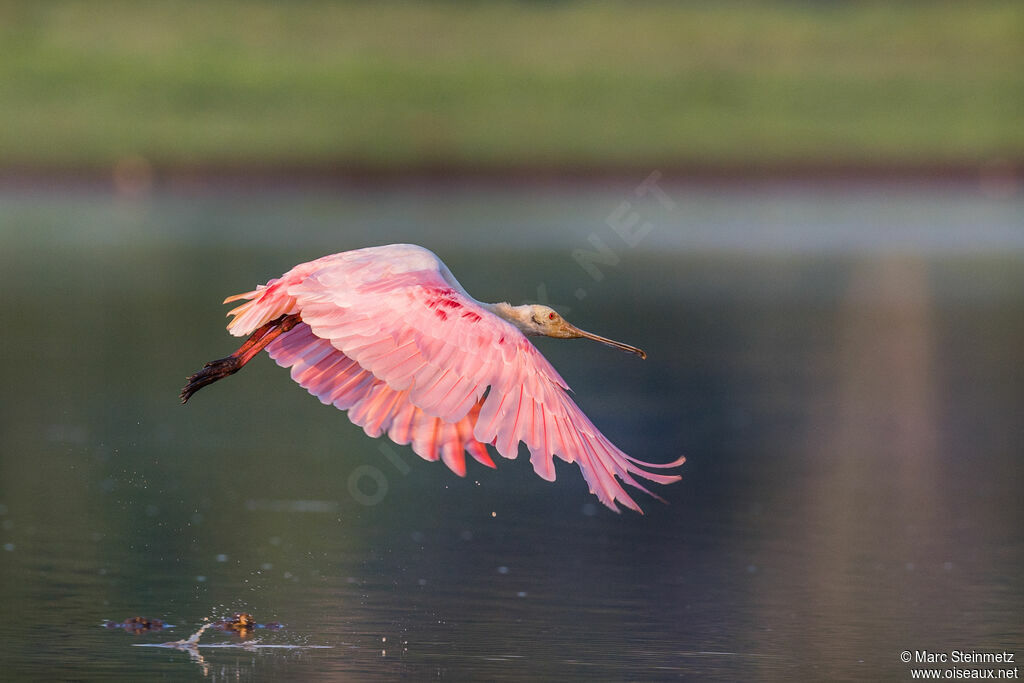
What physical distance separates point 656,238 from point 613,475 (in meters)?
38.7

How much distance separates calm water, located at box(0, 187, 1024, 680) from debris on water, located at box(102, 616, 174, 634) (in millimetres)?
112

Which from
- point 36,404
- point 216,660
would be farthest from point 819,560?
point 36,404

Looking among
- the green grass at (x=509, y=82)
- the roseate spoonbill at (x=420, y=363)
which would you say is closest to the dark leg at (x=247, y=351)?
the roseate spoonbill at (x=420, y=363)

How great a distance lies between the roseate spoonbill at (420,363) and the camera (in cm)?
1069

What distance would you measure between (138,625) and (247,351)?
5.81 feet

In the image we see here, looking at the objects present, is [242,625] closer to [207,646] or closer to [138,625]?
[207,646]

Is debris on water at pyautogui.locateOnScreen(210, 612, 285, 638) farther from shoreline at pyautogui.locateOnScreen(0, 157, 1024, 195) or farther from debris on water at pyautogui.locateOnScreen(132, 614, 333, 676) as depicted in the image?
shoreline at pyautogui.locateOnScreen(0, 157, 1024, 195)

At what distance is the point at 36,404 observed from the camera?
1938 centimetres

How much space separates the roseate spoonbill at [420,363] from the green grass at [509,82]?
171ft

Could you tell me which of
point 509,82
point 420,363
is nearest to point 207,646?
point 420,363

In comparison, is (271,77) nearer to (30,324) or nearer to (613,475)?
(30,324)

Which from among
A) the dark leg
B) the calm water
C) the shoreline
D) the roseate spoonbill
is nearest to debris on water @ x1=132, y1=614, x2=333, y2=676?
the calm water

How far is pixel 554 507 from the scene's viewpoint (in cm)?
1516

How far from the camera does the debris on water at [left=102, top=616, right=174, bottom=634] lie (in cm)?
1106
